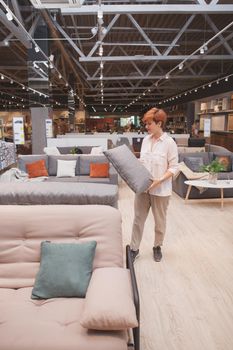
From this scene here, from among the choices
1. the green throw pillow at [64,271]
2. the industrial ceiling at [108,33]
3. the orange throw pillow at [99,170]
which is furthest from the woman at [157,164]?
the orange throw pillow at [99,170]

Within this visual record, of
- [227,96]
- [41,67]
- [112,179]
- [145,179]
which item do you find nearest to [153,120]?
[145,179]

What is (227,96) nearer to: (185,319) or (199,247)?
(199,247)

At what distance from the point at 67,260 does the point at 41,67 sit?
8.89m

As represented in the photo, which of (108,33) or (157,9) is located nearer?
(157,9)

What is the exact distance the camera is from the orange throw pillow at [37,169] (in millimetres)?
6723

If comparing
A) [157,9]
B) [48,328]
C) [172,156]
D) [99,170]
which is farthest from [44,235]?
[157,9]

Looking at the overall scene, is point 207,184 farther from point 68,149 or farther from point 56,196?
point 68,149

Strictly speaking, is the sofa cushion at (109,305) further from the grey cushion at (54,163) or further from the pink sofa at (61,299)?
the grey cushion at (54,163)

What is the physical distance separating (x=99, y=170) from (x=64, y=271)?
4785 mm

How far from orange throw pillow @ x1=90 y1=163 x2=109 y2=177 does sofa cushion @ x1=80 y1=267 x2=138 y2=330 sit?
4.80 metres

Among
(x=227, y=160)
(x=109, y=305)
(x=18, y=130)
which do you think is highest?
(x=18, y=130)

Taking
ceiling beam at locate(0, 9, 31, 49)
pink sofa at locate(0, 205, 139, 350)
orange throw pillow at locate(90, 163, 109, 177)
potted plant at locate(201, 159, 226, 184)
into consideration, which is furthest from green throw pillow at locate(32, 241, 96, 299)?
ceiling beam at locate(0, 9, 31, 49)

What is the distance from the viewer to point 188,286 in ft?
10.3

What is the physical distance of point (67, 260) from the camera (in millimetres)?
2049
